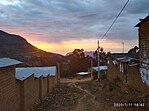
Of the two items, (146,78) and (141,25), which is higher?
(141,25)

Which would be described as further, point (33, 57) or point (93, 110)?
point (33, 57)

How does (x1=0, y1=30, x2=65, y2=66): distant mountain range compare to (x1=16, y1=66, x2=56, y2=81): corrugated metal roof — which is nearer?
(x1=16, y1=66, x2=56, y2=81): corrugated metal roof

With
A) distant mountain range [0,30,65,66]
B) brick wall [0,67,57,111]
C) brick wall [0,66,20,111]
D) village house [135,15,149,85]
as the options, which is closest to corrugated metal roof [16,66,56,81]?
brick wall [0,67,57,111]

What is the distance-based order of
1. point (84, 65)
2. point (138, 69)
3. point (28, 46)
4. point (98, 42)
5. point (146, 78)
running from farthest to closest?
1. point (28, 46)
2. point (84, 65)
3. point (98, 42)
4. point (138, 69)
5. point (146, 78)

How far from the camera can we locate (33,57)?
6291 centimetres

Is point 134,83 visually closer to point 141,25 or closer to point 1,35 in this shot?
point 141,25

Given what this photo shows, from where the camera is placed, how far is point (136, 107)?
13078 mm

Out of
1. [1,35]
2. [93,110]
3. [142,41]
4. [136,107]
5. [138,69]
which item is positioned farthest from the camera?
[1,35]

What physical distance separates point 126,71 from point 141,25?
22.4 feet

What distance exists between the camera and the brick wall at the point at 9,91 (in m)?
9.51

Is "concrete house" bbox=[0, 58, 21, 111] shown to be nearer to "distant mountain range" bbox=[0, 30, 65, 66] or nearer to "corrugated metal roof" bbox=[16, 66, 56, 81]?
"corrugated metal roof" bbox=[16, 66, 56, 81]

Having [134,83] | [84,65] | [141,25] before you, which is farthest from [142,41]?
[84,65]

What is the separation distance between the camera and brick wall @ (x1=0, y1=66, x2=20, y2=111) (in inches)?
374

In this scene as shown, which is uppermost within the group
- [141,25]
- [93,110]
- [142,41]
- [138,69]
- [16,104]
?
[141,25]
